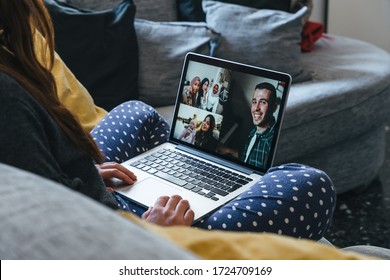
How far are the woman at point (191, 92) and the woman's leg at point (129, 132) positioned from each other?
0.40 ft

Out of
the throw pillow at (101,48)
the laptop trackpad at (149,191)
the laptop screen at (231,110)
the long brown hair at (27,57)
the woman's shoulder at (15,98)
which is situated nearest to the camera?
the woman's shoulder at (15,98)

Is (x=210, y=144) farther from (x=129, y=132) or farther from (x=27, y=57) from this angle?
(x=27, y=57)

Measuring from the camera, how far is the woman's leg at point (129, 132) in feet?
4.90

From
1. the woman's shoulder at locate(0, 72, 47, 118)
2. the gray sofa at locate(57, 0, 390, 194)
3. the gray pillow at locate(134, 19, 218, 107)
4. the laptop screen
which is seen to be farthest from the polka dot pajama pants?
the gray pillow at locate(134, 19, 218, 107)

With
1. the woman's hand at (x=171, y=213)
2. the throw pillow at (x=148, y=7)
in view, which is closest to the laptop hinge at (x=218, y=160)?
the woman's hand at (x=171, y=213)

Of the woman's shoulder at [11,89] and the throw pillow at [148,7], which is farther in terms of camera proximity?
the throw pillow at [148,7]

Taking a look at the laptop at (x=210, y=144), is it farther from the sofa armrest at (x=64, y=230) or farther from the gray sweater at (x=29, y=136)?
the sofa armrest at (x=64, y=230)

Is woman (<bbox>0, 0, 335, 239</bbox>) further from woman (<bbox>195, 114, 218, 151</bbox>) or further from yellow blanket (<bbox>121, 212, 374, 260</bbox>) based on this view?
yellow blanket (<bbox>121, 212, 374, 260</bbox>)

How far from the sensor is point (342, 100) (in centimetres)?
216

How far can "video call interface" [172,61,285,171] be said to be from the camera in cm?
136

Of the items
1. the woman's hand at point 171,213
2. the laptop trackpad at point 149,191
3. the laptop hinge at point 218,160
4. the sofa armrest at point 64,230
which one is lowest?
the laptop hinge at point 218,160

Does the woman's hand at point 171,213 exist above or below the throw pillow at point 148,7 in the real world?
below
